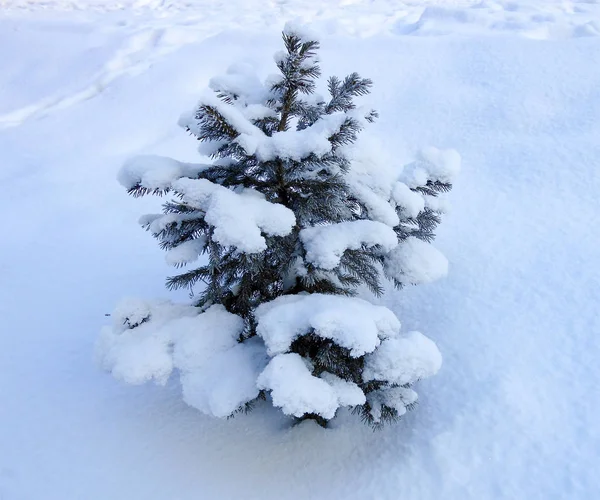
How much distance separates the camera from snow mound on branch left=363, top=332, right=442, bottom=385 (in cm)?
412

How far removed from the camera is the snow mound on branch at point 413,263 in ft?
16.7

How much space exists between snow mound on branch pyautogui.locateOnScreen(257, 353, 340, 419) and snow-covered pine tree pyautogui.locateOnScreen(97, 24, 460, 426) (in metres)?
0.01

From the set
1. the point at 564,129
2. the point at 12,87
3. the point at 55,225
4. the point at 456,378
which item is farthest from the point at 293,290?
the point at 12,87

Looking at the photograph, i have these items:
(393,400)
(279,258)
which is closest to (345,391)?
(393,400)

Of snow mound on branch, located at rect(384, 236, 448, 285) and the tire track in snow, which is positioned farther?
the tire track in snow

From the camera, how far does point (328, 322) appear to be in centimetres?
384

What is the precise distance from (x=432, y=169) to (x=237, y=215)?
2.48 metres

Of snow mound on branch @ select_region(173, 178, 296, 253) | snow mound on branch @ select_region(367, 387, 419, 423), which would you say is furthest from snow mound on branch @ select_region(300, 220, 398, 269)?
snow mound on branch @ select_region(367, 387, 419, 423)

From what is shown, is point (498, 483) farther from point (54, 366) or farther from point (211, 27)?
point (211, 27)

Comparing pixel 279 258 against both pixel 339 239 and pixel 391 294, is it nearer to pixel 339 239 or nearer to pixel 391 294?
pixel 339 239

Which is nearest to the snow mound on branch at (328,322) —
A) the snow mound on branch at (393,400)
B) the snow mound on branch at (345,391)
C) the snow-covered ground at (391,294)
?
the snow mound on branch at (345,391)

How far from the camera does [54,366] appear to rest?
6.83m

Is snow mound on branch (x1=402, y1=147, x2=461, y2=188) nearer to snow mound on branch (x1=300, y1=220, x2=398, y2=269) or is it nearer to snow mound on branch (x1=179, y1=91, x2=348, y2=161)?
snow mound on branch (x1=300, y1=220, x2=398, y2=269)

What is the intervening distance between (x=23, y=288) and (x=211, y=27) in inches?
613
